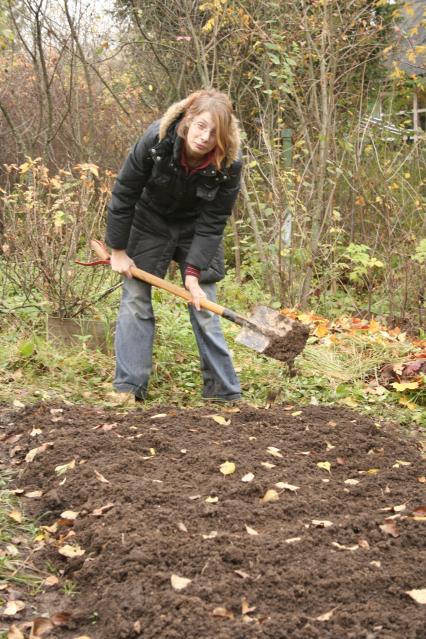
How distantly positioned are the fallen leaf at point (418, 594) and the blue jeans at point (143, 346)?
248 centimetres

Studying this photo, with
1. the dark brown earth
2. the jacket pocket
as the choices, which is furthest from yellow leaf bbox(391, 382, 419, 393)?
the jacket pocket

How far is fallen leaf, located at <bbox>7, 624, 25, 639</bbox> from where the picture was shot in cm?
231

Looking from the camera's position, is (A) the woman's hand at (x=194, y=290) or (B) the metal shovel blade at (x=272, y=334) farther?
(B) the metal shovel blade at (x=272, y=334)

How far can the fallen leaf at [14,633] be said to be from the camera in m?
2.31

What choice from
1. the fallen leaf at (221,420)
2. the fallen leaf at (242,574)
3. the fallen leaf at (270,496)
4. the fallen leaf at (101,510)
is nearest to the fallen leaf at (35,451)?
the fallen leaf at (101,510)

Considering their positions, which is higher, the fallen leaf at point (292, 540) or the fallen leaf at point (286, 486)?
the fallen leaf at point (292, 540)

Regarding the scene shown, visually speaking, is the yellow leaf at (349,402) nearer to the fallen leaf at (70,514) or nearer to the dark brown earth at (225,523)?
the dark brown earth at (225,523)

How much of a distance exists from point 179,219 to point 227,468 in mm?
1863

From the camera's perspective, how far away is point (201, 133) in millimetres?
4129

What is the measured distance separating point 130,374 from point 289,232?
3.87m

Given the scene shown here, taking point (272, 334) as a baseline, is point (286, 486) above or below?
below

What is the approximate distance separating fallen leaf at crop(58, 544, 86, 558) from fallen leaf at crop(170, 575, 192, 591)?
1.50 feet

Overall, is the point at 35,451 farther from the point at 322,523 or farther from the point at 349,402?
the point at 349,402

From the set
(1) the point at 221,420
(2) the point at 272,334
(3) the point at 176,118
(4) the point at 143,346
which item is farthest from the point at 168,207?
(1) the point at 221,420
